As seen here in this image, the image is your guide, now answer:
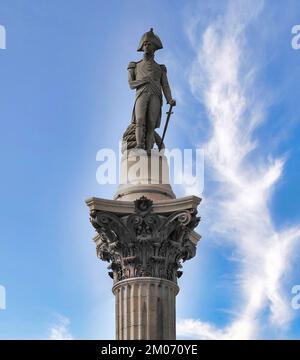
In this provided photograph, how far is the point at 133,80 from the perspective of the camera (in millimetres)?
41062

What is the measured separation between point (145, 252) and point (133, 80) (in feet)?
24.7

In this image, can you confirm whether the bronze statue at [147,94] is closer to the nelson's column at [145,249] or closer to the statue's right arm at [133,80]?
the statue's right arm at [133,80]

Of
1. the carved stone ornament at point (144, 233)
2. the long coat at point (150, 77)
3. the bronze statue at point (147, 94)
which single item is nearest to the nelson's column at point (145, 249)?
the carved stone ornament at point (144, 233)

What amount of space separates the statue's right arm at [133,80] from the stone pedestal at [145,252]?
509 centimetres

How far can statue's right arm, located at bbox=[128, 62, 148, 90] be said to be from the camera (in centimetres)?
4078

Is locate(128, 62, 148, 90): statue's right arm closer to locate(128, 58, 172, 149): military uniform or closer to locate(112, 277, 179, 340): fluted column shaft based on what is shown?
locate(128, 58, 172, 149): military uniform

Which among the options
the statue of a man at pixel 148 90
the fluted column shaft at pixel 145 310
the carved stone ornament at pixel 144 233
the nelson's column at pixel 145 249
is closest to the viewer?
the fluted column shaft at pixel 145 310

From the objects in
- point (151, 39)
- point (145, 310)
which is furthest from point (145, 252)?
point (151, 39)

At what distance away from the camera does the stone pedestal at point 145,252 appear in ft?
121

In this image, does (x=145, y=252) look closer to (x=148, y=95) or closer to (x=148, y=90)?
(x=148, y=95)

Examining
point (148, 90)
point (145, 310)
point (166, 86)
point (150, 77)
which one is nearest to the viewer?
point (145, 310)
